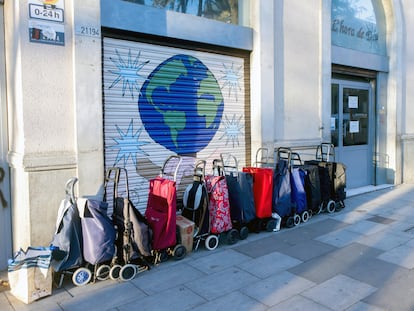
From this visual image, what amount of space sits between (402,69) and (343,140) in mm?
2616

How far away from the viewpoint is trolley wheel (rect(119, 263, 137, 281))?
152 inches

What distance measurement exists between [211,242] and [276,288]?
126 centimetres

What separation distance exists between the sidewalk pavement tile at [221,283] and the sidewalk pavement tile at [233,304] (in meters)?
0.10

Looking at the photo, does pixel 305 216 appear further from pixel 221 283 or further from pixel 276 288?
pixel 221 283

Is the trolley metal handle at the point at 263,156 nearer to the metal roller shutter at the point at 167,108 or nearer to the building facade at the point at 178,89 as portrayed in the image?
the building facade at the point at 178,89

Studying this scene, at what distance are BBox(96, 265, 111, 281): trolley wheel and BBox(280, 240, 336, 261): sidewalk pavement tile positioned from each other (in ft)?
7.20

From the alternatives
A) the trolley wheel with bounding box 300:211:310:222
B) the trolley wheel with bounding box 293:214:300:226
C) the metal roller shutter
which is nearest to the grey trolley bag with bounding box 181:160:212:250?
the metal roller shutter

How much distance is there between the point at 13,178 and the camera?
436 cm

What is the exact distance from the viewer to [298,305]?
3.39 meters

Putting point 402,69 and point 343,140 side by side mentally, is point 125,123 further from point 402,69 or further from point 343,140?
point 402,69

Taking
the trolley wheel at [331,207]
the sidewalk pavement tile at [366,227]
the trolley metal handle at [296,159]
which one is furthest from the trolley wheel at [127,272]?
the trolley wheel at [331,207]

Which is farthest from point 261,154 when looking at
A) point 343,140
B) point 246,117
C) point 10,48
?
point 10,48

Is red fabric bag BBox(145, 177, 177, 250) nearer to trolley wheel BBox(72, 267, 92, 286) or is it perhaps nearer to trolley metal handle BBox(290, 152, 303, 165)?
trolley wheel BBox(72, 267, 92, 286)

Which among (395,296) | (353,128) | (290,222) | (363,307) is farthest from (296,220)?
(353,128)
